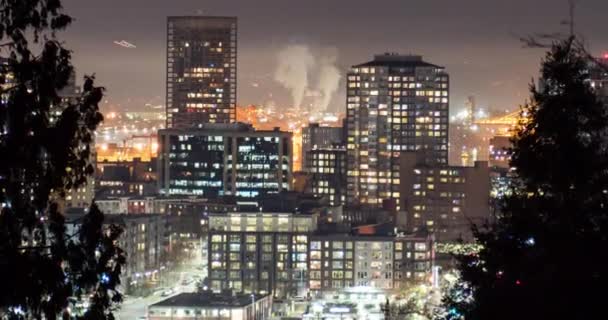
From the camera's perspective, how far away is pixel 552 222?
9.50 metres

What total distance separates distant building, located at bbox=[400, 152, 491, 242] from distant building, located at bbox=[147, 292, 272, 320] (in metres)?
12.7

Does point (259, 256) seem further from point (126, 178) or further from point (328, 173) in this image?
point (126, 178)

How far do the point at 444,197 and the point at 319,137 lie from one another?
2076 cm

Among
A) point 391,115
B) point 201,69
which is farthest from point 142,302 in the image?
point 201,69

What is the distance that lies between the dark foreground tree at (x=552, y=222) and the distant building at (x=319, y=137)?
176 feet

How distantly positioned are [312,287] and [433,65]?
79.4 ft

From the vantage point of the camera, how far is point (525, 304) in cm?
881


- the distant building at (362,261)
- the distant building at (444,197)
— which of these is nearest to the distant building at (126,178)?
the distant building at (444,197)

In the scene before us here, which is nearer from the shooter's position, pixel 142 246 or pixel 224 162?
pixel 142 246

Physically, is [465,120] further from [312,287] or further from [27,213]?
[27,213]

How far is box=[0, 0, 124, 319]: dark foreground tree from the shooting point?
24.1 feet

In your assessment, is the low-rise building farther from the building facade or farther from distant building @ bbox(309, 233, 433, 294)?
distant building @ bbox(309, 233, 433, 294)

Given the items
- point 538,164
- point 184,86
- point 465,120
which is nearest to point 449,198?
point 465,120

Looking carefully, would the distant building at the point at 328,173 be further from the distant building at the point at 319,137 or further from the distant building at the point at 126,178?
the distant building at the point at 126,178
